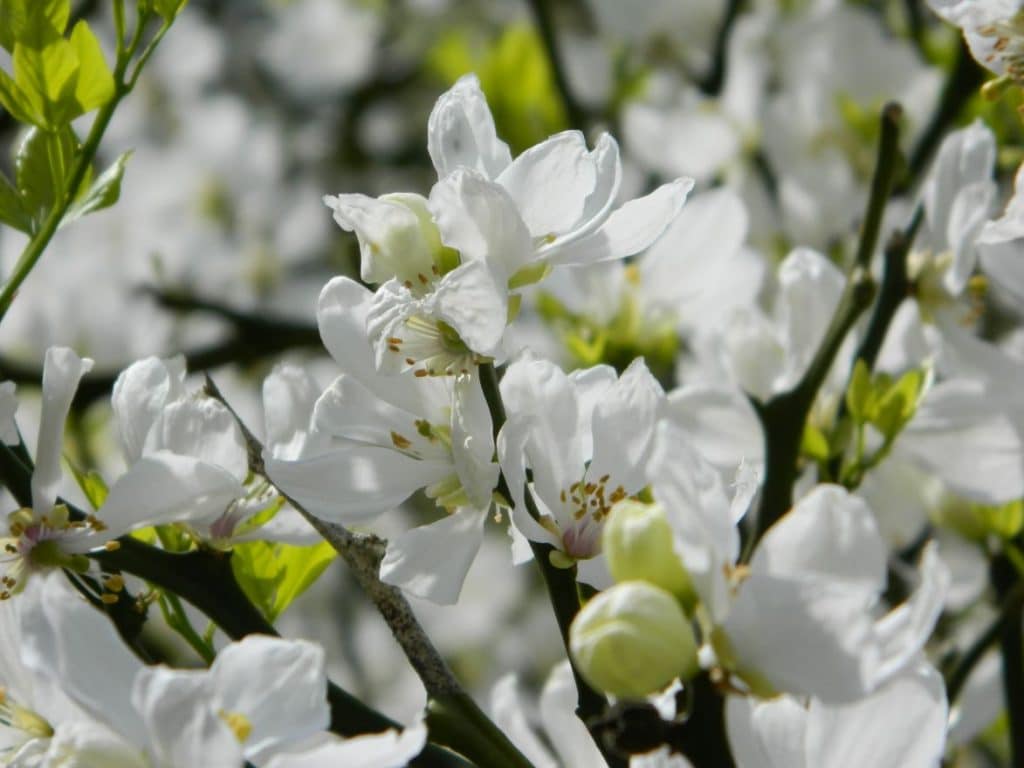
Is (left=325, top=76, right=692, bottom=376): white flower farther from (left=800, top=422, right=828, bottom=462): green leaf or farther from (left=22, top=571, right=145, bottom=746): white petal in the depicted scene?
(left=800, top=422, right=828, bottom=462): green leaf

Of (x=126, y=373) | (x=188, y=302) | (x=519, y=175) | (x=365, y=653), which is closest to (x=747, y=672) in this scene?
(x=519, y=175)

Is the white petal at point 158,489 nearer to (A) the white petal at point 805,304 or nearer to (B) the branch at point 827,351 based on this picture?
(B) the branch at point 827,351

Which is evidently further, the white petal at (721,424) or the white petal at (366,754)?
the white petal at (721,424)

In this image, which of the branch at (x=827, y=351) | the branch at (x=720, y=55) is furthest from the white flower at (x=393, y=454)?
the branch at (x=720, y=55)

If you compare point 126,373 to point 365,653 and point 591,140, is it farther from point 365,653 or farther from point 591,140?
point 365,653

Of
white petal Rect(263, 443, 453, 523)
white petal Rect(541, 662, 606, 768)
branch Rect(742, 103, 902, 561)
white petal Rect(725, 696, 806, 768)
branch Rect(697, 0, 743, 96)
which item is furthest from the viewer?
branch Rect(697, 0, 743, 96)

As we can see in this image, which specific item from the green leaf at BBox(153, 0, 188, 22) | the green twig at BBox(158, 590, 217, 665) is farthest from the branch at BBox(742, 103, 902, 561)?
the green leaf at BBox(153, 0, 188, 22)
